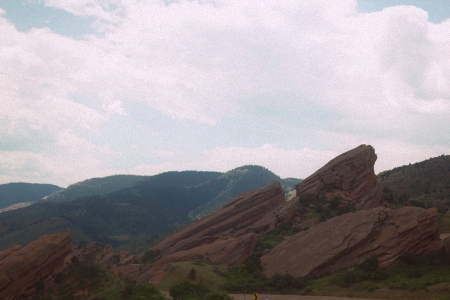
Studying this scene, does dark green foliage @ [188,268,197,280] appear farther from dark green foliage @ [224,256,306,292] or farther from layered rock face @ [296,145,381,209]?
layered rock face @ [296,145,381,209]

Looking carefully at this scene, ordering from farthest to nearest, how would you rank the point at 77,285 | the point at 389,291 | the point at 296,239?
the point at 296,239 → the point at 77,285 → the point at 389,291

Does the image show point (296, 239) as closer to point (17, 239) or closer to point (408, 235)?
point (408, 235)

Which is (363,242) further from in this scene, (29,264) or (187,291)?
(29,264)

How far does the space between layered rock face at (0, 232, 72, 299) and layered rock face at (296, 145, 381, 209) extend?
1874 inches

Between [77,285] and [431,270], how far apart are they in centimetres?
3847

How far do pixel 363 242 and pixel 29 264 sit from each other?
38006mm

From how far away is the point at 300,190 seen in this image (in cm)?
7994

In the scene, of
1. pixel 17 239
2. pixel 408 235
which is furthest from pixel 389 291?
pixel 17 239

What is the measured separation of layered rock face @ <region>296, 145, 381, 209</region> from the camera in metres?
71.9

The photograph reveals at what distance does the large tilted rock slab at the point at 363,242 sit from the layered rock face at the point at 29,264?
83.7ft

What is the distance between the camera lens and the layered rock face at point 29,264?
1503 inches

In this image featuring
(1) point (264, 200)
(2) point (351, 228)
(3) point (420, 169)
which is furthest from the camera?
(3) point (420, 169)

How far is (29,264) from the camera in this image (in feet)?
131

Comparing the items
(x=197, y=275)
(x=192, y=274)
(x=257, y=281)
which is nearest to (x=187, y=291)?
(x=192, y=274)
